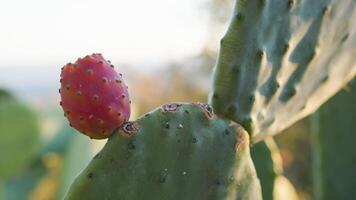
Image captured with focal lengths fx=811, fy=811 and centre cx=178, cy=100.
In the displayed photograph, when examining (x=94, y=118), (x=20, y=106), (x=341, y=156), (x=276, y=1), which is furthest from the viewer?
(x=20, y=106)

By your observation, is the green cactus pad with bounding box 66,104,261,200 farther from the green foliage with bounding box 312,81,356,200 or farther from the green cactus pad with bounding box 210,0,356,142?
the green foliage with bounding box 312,81,356,200

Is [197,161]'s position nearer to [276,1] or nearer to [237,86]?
[237,86]

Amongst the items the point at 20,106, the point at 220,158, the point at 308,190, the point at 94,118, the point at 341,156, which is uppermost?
the point at 20,106

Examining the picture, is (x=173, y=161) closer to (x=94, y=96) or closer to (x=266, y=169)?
(x=94, y=96)

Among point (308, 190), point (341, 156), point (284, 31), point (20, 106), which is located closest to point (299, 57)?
point (284, 31)

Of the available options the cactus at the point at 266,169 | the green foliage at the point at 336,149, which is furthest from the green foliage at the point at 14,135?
the cactus at the point at 266,169

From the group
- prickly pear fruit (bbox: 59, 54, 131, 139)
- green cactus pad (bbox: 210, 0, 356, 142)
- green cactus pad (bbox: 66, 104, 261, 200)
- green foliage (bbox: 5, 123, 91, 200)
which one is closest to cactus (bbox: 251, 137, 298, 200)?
green cactus pad (bbox: 210, 0, 356, 142)
